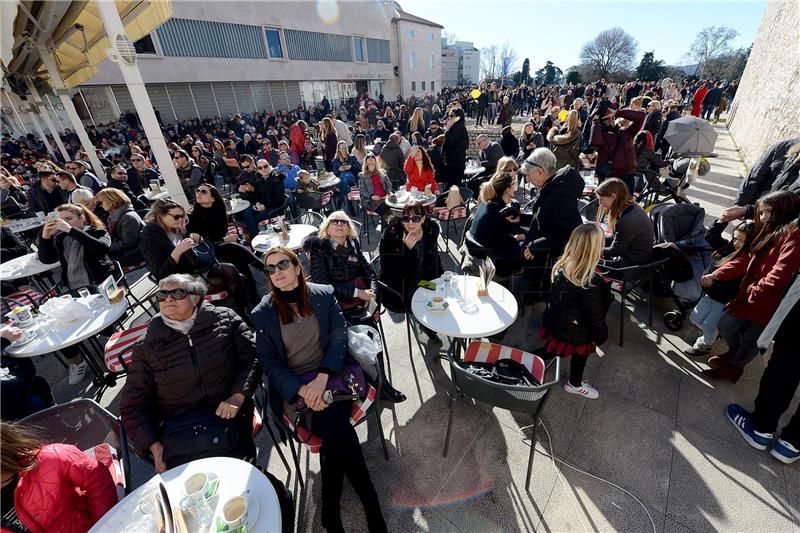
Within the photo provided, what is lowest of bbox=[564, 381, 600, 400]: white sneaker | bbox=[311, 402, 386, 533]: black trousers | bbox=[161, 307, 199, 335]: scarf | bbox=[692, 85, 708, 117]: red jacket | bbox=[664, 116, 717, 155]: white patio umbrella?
bbox=[564, 381, 600, 400]: white sneaker

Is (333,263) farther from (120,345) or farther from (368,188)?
(368,188)

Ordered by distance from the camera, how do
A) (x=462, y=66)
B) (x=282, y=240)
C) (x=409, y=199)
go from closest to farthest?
(x=282, y=240), (x=409, y=199), (x=462, y=66)

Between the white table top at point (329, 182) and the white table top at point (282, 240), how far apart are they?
227cm

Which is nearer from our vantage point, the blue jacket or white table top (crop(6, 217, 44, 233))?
the blue jacket

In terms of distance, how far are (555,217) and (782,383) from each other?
2151mm

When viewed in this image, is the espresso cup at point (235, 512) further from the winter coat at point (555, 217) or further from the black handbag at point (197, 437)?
the winter coat at point (555, 217)

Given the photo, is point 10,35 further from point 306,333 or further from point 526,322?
point 526,322

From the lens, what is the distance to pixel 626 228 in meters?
3.41

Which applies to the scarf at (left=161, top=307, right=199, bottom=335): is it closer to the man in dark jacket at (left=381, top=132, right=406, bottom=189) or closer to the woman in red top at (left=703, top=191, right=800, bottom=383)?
the woman in red top at (left=703, top=191, right=800, bottom=383)

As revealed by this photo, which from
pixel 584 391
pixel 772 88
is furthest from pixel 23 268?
pixel 772 88

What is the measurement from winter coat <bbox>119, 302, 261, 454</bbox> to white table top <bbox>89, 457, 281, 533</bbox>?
1.70 ft

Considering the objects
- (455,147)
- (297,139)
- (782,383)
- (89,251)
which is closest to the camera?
(782,383)

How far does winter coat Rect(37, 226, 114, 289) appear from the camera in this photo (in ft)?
12.2

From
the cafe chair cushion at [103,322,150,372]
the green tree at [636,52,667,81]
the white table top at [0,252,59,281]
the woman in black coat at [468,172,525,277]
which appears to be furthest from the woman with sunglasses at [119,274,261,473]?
the green tree at [636,52,667,81]
